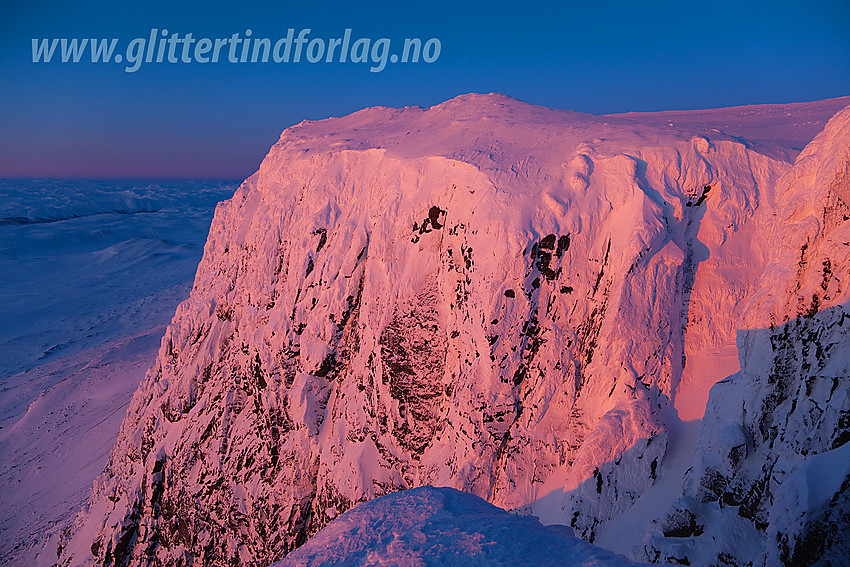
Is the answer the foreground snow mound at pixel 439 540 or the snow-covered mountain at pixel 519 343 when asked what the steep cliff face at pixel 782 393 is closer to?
the snow-covered mountain at pixel 519 343

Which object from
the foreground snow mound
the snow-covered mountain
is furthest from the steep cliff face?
the foreground snow mound

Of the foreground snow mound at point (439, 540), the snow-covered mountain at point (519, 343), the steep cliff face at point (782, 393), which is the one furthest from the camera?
the snow-covered mountain at point (519, 343)

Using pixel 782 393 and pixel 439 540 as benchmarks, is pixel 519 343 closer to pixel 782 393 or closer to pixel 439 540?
pixel 782 393

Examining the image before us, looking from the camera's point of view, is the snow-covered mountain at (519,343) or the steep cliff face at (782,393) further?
the snow-covered mountain at (519,343)

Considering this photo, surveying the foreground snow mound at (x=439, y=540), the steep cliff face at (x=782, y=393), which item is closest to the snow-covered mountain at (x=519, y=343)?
the steep cliff face at (x=782, y=393)

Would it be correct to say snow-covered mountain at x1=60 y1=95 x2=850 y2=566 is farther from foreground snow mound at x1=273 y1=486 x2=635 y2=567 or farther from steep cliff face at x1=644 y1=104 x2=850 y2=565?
foreground snow mound at x1=273 y1=486 x2=635 y2=567
